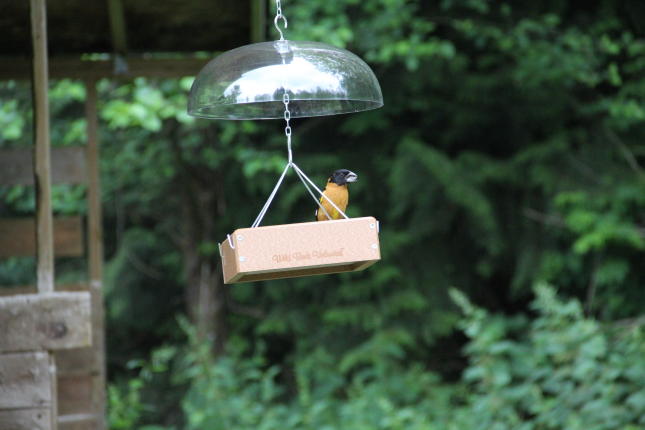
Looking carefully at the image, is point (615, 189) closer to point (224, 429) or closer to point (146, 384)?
point (224, 429)

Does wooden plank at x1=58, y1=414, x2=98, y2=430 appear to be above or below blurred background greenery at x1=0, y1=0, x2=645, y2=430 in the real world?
below

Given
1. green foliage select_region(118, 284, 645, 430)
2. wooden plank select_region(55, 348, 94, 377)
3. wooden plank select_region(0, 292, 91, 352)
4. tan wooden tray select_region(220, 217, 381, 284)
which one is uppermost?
tan wooden tray select_region(220, 217, 381, 284)

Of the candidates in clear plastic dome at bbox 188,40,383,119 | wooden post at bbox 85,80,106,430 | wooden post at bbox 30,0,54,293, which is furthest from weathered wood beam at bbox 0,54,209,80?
clear plastic dome at bbox 188,40,383,119

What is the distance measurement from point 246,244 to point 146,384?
4.45 meters

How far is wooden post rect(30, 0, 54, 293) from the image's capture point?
279 cm

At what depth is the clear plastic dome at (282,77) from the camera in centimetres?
251

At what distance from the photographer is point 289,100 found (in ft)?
8.36

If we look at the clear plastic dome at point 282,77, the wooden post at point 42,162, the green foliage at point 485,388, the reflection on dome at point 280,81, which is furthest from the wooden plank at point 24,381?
the green foliage at point 485,388

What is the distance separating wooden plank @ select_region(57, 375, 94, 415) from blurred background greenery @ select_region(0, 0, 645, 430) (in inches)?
39.1

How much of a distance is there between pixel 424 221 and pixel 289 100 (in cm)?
346

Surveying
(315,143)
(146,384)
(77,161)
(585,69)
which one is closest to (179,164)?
(315,143)

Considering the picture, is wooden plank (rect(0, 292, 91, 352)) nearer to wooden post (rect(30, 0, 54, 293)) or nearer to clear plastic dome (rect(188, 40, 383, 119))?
wooden post (rect(30, 0, 54, 293))

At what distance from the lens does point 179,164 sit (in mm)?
Result: 6594

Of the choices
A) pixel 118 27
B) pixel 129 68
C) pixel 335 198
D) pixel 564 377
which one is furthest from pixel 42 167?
pixel 564 377
